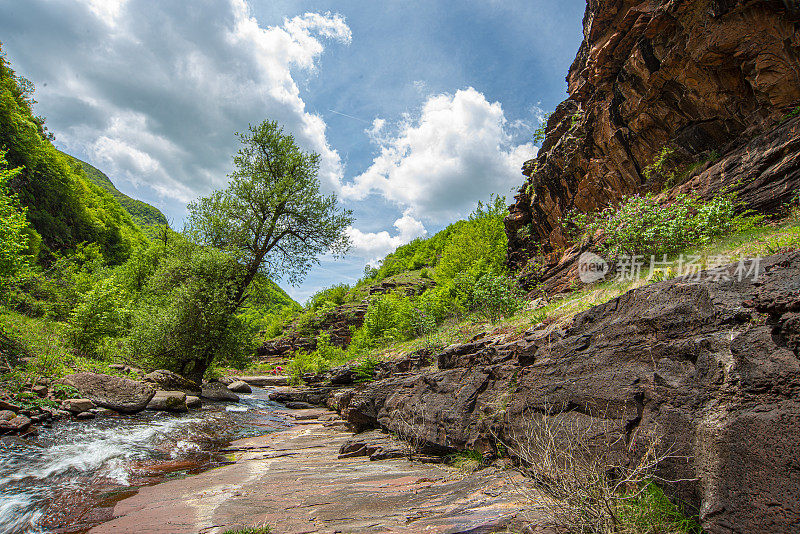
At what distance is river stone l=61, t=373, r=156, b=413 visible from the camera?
10.2 metres

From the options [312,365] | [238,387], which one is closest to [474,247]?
[312,365]

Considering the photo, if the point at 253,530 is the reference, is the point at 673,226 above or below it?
above

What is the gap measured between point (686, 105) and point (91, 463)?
23.6m

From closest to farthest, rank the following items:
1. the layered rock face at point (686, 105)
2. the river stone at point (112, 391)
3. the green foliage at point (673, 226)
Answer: the green foliage at point (673, 226)
the river stone at point (112, 391)
the layered rock face at point (686, 105)

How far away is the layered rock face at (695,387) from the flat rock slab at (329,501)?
5.09ft

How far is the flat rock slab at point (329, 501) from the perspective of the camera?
4109mm

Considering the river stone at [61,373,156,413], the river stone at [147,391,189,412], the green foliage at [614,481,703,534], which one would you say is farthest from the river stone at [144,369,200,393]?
the green foliage at [614,481,703,534]

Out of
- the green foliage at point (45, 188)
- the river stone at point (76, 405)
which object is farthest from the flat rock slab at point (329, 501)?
the green foliage at point (45, 188)

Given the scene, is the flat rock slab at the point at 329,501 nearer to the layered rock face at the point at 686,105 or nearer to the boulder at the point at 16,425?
the boulder at the point at 16,425

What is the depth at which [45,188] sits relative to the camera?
3966 centimetres

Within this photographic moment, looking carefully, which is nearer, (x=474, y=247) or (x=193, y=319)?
(x=193, y=319)

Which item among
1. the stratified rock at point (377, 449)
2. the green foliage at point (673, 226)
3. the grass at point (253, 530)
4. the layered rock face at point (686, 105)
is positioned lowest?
the stratified rock at point (377, 449)

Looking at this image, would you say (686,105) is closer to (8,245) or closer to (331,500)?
(331,500)

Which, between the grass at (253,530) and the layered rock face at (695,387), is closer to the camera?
the layered rock face at (695,387)
